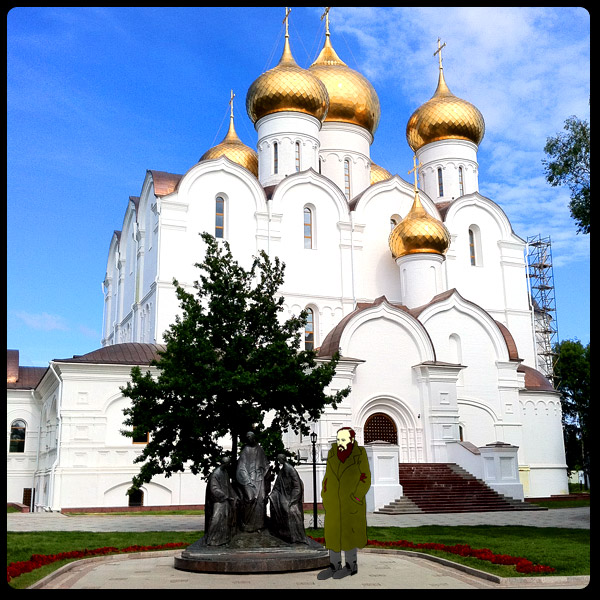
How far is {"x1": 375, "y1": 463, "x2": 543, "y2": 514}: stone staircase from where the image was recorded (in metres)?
20.7

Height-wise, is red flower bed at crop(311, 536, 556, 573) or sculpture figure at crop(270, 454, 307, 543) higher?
sculpture figure at crop(270, 454, 307, 543)

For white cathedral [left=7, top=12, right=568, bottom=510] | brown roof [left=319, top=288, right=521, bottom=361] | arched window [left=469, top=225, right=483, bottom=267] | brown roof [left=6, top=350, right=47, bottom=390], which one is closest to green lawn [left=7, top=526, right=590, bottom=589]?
Result: white cathedral [left=7, top=12, right=568, bottom=510]

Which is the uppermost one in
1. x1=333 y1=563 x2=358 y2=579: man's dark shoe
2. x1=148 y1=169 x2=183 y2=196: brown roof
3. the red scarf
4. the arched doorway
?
x1=148 y1=169 x2=183 y2=196: brown roof

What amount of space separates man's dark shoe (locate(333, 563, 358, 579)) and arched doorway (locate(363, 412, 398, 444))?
16374 mm

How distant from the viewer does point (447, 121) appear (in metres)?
34.2

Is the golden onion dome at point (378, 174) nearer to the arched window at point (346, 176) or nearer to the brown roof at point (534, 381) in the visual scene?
the arched window at point (346, 176)

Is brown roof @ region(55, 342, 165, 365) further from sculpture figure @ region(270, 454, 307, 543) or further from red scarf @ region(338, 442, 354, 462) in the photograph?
red scarf @ region(338, 442, 354, 462)

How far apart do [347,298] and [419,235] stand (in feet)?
12.1

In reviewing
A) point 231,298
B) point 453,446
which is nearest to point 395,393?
point 453,446

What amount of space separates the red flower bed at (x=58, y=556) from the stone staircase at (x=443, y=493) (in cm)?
1032

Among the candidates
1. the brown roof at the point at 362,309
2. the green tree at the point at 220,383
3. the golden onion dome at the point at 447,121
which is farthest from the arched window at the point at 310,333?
the green tree at the point at 220,383

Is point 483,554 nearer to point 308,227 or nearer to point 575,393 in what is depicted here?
point 308,227

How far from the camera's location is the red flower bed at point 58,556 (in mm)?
8666

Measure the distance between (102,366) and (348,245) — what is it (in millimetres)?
11227
